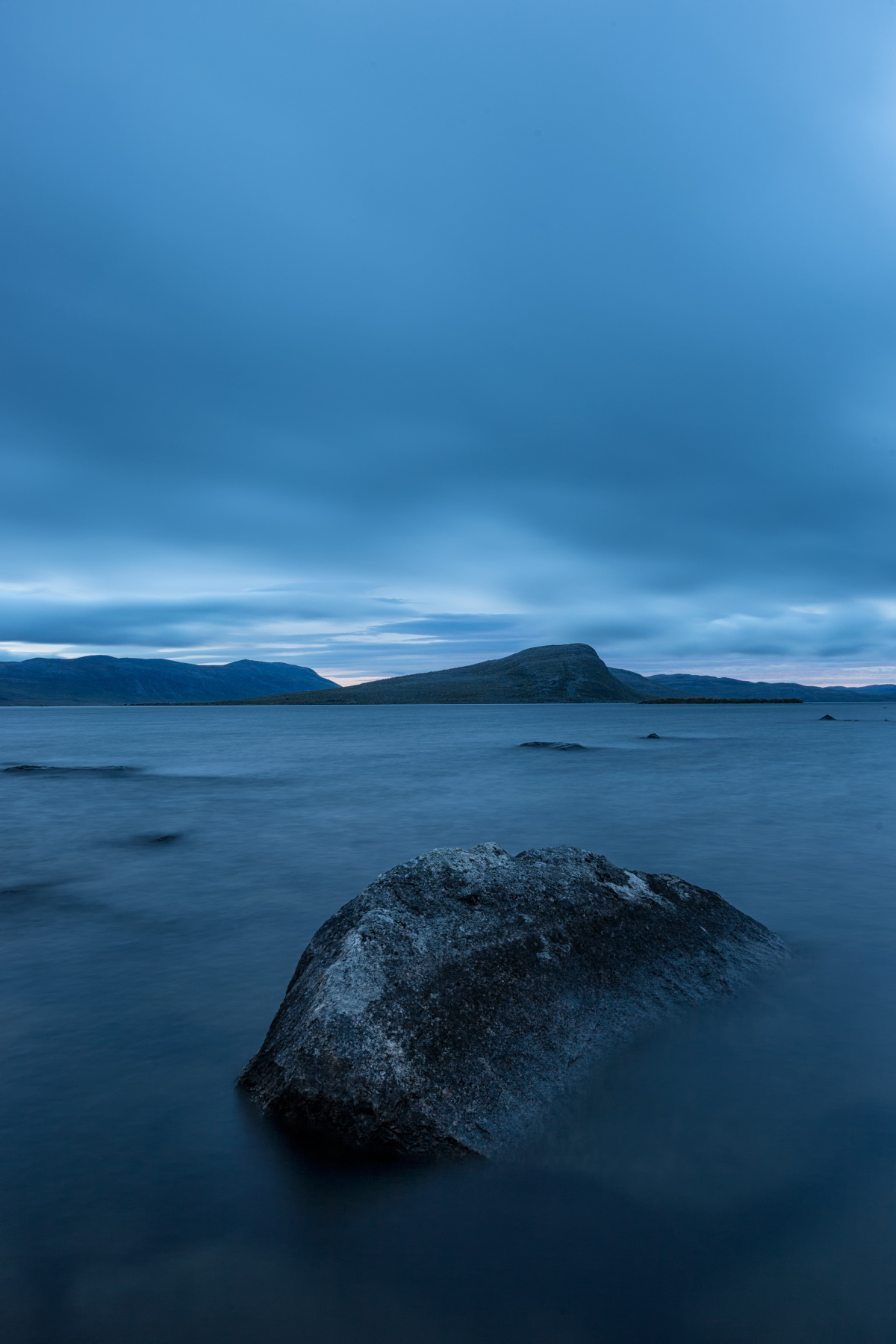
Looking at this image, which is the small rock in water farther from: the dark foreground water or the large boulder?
the large boulder

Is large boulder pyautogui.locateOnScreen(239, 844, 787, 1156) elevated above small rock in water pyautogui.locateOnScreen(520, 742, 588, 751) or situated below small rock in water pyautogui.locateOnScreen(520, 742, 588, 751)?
above

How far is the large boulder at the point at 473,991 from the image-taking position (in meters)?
4.71

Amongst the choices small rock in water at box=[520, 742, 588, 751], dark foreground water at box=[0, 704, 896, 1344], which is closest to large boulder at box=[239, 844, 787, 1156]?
dark foreground water at box=[0, 704, 896, 1344]

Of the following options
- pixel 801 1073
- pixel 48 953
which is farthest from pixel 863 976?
pixel 48 953

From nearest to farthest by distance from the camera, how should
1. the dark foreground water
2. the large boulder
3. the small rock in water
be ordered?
the dark foreground water < the large boulder < the small rock in water

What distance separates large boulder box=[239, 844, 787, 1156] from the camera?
471cm

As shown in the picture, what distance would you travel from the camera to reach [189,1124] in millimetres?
5145

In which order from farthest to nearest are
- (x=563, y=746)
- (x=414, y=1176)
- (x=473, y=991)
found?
(x=563, y=746) → (x=473, y=991) → (x=414, y=1176)

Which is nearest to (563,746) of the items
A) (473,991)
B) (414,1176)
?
(473,991)

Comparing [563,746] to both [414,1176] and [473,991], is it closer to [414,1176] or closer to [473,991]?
[473,991]

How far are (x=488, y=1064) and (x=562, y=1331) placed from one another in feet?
5.30

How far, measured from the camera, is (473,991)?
17.7ft

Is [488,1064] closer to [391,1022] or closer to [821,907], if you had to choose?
[391,1022]

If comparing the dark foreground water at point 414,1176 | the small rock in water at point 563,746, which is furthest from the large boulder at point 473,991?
the small rock in water at point 563,746
